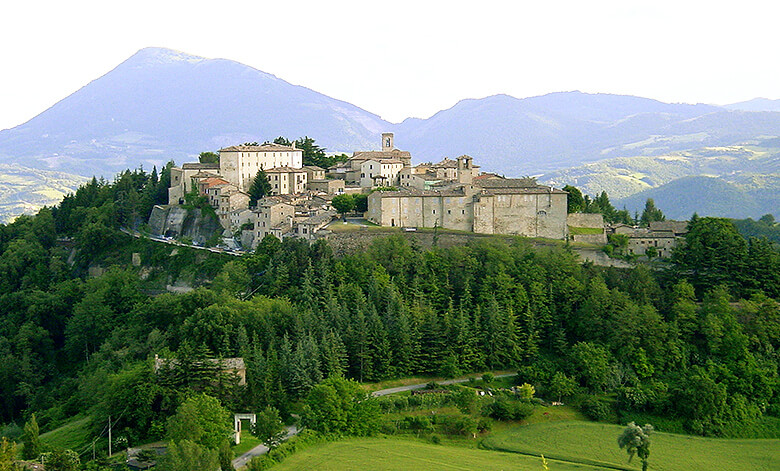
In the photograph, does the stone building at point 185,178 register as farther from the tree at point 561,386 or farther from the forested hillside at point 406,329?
the tree at point 561,386

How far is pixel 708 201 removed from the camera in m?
147

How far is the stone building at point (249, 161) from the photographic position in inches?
2452

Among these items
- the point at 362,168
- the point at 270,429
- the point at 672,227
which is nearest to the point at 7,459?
the point at 270,429

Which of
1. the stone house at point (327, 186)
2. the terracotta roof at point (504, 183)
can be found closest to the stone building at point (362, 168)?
the stone house at point (327, 186)

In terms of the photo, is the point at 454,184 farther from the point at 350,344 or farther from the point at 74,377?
the point at 74,377

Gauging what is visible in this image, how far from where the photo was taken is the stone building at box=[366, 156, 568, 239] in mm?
53344

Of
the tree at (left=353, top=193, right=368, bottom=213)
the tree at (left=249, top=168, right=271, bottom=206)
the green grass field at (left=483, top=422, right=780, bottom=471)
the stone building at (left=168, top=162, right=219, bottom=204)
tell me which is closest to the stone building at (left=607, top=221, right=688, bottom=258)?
the green grass field at (left=483, top=422, right=780, bottom=471)

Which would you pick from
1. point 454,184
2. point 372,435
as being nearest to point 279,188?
point 454,184

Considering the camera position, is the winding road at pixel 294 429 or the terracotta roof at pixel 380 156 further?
the terracotta roof at pixel 380 156

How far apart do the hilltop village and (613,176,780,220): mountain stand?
303 feet

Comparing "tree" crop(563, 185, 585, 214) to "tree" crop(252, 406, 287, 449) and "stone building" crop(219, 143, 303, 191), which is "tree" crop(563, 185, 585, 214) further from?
"tree" crop(252, 406, 287, 449)

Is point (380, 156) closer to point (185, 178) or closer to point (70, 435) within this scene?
point (185, 178)

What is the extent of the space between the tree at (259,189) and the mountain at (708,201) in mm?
100830

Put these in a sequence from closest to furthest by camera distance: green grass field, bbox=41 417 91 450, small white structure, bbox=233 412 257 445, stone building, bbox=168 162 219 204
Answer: small white structure, bbox=233 412 257 445, green grass field, bbox=41 417 91 450, stone building, bbox=168 162 219 204
